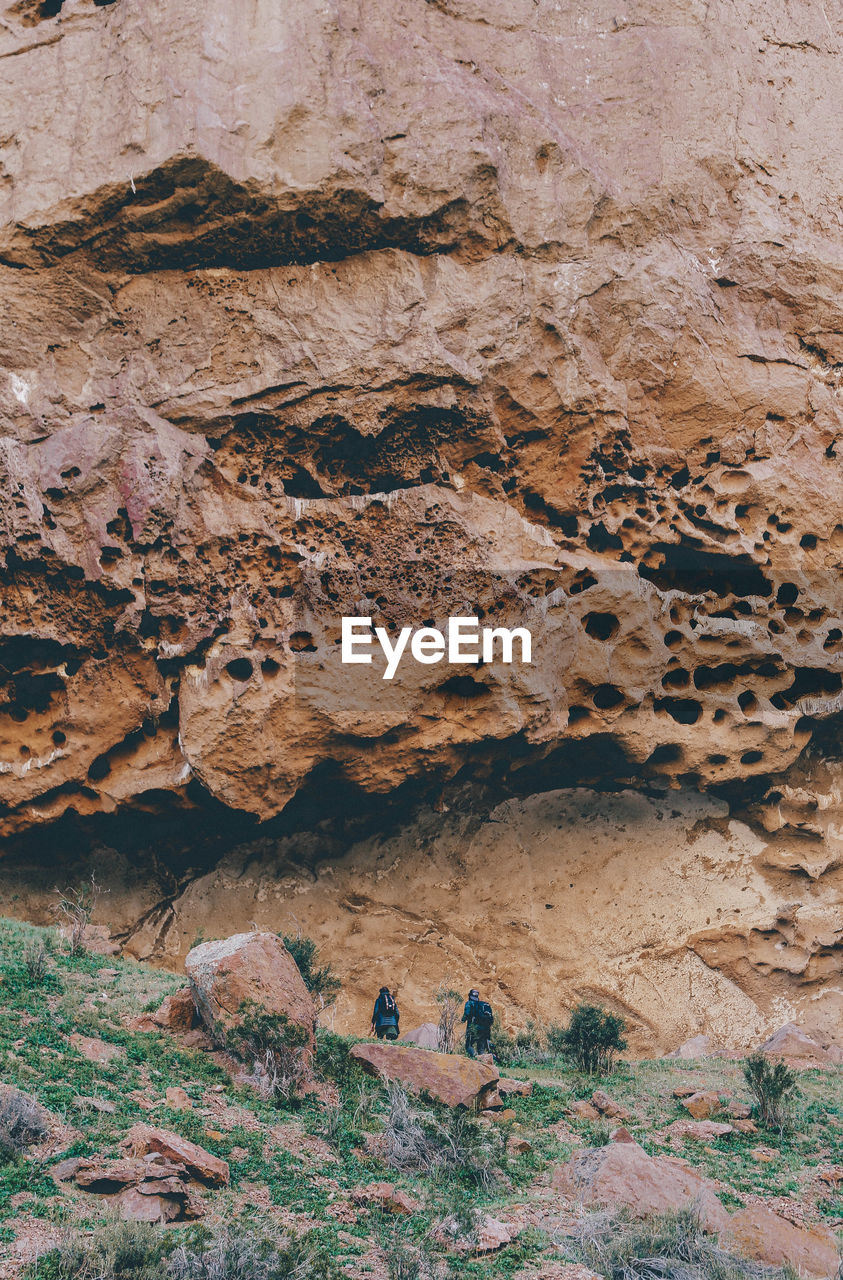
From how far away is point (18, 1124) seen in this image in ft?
19.9

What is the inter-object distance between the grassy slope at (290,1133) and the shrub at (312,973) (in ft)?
5.13

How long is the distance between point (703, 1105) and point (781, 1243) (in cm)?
239

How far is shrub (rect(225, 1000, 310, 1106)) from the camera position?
24.9ft

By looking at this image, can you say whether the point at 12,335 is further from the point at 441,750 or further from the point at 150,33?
the point at 441,750

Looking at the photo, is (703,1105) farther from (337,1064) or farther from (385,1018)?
(385,1018)

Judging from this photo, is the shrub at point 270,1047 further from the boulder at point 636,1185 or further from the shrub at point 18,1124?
the boulder at point 636,1185

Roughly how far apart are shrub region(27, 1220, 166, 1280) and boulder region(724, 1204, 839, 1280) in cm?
312

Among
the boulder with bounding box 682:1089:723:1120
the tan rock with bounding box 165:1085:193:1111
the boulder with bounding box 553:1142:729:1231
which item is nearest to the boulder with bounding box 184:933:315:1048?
the tan rock with bounding box 165:1085:193:1111

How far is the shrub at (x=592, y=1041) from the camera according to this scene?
974cm

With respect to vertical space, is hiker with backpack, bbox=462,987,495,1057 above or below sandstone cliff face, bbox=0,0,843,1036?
below

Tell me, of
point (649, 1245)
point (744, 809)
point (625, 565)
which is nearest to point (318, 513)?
point (625, 565)

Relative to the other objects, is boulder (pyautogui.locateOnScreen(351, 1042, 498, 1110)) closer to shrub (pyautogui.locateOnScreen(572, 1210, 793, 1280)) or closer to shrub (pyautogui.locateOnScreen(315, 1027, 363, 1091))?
shrub (pyautogui.locateOnScreen(315, 1027, 363, 1091))

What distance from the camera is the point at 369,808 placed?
1195cm

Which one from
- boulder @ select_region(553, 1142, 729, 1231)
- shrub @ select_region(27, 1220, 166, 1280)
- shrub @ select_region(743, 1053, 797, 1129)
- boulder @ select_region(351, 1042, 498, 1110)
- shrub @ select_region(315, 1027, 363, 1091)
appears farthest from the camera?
shrub @ select_region(743, 1053, 797, 1129)
